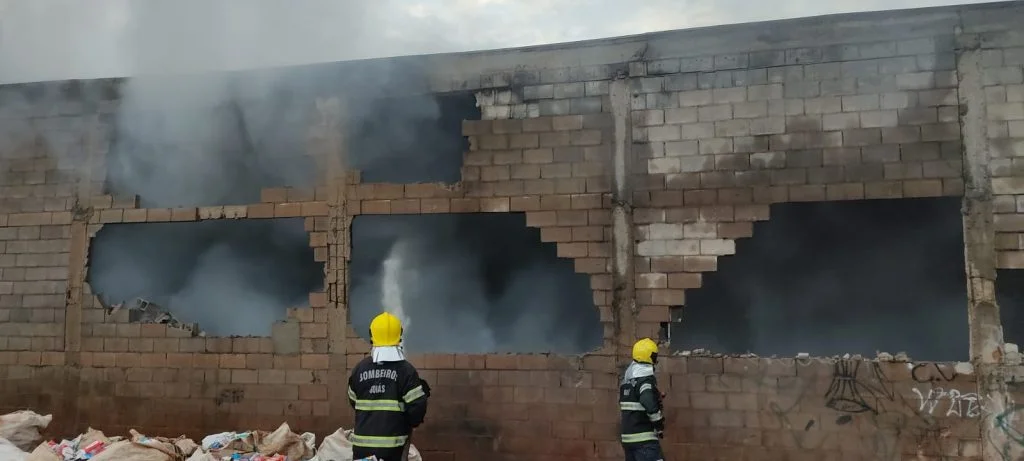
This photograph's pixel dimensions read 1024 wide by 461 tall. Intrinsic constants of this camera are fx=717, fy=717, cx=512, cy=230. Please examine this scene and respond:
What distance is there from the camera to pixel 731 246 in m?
6.21

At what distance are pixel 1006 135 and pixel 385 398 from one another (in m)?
5.28

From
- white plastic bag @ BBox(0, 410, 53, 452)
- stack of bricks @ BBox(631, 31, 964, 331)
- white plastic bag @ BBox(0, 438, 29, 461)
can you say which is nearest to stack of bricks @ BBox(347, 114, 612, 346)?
stack of bricks @ BBox(631, 31, 964, 331)

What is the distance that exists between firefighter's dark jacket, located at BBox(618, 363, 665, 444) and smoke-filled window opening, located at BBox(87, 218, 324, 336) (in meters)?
3.42

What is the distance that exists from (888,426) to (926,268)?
1.41 m

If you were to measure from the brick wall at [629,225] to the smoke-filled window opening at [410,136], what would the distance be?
0.14 m

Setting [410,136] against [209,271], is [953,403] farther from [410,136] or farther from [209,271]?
[209,271]

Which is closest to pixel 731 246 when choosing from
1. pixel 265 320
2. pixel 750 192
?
pixel 750 192

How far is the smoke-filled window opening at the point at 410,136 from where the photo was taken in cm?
702

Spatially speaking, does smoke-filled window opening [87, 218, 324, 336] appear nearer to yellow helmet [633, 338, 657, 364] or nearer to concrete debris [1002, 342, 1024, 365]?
yellow helmet [633, 338, 657, 364]

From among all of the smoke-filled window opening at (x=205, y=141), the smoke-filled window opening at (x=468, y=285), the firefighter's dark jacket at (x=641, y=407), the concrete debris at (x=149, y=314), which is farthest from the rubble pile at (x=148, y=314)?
the firefighter's dark jacket at (x=641, y=407)

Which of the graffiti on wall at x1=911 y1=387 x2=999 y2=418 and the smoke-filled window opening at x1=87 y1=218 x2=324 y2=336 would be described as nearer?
the graffiti on wall at x1=911 y1=387 x2=999 y2=418

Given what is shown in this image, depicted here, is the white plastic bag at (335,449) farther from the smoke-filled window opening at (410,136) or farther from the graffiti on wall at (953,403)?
the graffiti on wall at (953,403)

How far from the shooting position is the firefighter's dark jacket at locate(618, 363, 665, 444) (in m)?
5.13

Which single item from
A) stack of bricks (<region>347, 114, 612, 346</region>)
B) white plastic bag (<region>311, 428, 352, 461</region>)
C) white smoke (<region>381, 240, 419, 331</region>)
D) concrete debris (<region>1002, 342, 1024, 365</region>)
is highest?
stack of bricks (<region>347, 114, 612, 346</region>)
